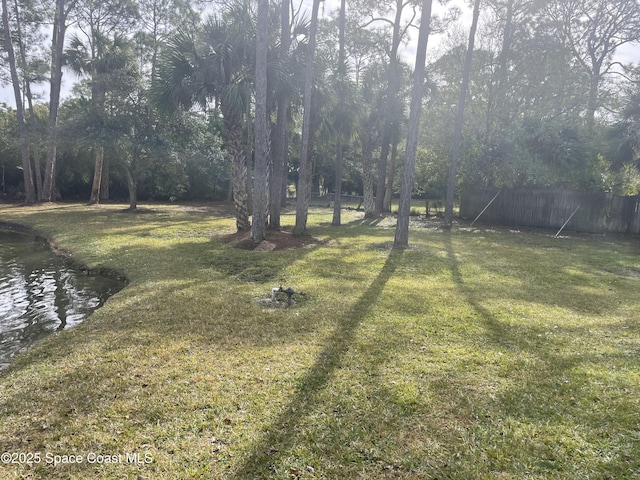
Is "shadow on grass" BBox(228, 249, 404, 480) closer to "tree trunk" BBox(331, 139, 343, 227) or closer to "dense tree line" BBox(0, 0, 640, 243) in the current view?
"dense tree line" BBox(0, 0, 640, 243)

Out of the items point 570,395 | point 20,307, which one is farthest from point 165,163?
point 570,395

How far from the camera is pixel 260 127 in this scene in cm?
961

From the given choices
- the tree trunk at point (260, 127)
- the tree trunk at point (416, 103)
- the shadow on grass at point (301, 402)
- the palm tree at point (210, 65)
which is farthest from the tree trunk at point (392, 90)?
the shadow on grass at point (301, 402)

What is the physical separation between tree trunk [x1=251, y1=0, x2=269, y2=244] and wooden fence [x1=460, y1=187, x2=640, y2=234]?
1295cm

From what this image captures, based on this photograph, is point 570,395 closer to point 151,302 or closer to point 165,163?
point 151,302

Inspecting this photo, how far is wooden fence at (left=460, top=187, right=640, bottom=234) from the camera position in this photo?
15109 mm

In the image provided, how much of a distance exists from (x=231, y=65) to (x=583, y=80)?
18.1 m

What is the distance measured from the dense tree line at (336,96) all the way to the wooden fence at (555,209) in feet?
2.54

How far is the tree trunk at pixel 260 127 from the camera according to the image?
9039mm

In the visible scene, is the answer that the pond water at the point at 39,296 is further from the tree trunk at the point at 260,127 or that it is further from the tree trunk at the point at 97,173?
the tree trunk at the point at 97,173

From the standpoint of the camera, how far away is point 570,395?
135 inches

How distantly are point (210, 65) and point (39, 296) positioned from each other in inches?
306

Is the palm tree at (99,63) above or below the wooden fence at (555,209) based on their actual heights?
above

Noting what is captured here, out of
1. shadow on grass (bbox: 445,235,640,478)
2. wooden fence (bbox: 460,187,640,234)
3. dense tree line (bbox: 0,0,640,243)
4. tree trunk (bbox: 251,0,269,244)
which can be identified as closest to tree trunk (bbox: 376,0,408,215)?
dense tree line (bbox: 0,0,640,243)
